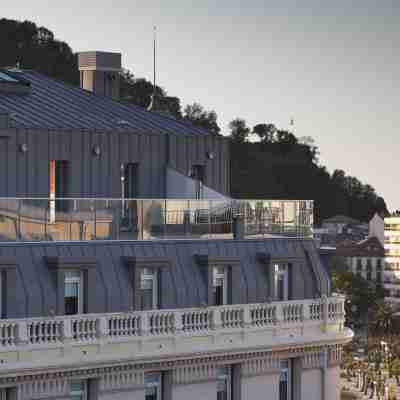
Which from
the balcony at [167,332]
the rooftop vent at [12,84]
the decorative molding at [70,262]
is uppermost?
the rooftop vent at [12,84]

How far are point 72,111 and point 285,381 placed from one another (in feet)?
25.4

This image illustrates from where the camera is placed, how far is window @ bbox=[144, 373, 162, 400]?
35969mm

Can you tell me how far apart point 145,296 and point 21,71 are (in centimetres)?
956

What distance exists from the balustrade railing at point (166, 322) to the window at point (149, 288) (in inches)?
24.6

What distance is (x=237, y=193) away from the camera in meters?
190

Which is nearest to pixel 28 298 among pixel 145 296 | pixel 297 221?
pixel 145 296

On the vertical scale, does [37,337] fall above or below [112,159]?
below

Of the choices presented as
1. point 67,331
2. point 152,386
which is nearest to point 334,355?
point 152,386

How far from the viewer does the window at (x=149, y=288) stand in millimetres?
36438

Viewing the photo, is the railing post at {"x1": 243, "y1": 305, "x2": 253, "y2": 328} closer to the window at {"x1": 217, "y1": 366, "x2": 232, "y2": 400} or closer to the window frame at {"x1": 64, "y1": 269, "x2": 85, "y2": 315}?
the window at {"x1": 217, "y1": 366, "x2": 232, "y2": 400}

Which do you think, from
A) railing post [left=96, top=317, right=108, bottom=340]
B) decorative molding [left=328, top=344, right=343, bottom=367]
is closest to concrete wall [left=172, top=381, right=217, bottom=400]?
railing post [left=96, top=317, right=108, bottom=340]

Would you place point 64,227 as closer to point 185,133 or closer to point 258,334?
point 258,334

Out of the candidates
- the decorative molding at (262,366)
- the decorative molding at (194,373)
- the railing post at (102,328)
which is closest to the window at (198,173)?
the decorative molding at (262,366)

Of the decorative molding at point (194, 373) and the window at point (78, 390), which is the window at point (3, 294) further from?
the decorative molding at point (194, 373)
